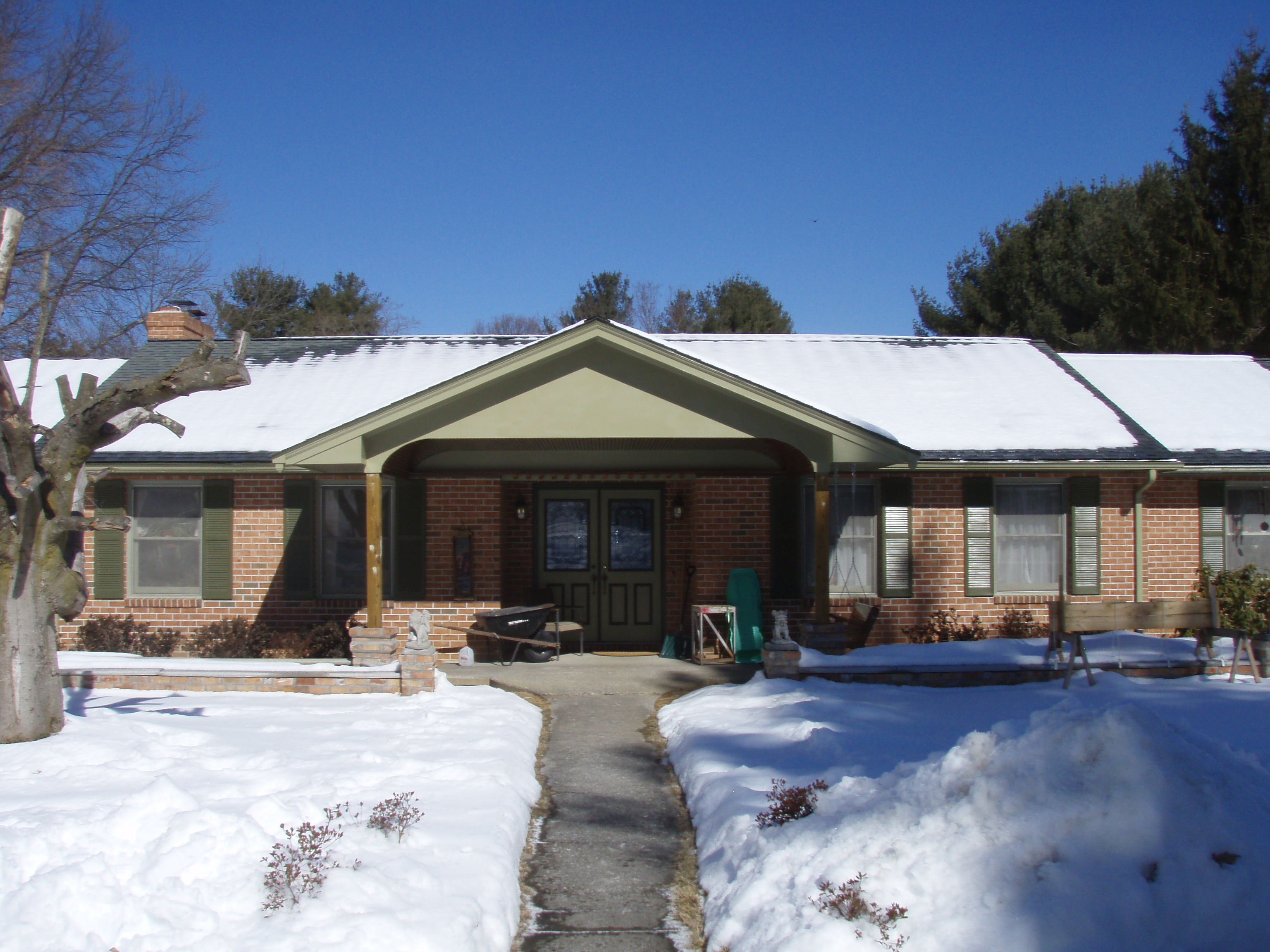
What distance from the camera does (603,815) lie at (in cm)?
658

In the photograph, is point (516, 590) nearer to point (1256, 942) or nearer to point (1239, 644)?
point (1239, 644)

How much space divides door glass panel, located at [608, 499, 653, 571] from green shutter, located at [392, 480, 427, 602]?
2.56 m

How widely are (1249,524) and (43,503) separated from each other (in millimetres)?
13793

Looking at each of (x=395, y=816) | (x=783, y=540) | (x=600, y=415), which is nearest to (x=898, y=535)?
(x=783, y=540)

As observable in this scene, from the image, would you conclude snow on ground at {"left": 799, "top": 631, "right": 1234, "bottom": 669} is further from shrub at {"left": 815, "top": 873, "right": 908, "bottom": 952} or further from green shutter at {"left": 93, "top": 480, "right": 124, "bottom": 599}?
green shutter at {"left": 93, "top": 480, "right": 124, "bottom": 599}

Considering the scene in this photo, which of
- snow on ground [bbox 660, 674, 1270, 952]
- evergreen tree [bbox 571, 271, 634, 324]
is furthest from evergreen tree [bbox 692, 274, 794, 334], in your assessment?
snow on ground [bbox 660, 674, 1270, 952]

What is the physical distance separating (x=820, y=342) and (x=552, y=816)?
36.9ft

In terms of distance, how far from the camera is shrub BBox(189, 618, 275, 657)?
1184 centimetres

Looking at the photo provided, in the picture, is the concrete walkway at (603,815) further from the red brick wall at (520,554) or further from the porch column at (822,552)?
the red brick wall at (520,554)

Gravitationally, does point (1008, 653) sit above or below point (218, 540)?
below

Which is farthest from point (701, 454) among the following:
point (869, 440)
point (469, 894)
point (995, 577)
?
point (469, 894)

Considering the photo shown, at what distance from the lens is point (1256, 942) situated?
3.96 metres

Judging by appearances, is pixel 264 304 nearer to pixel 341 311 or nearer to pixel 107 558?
pixel 341 311

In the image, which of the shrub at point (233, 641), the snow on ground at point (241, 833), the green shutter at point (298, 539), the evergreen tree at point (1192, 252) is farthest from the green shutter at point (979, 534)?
the evergreen tree at point (1192, 252)
